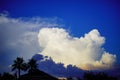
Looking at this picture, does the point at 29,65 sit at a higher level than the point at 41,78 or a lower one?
higher

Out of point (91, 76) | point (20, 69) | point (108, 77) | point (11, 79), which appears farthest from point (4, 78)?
point (108, 77)

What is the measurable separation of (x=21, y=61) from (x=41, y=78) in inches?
822

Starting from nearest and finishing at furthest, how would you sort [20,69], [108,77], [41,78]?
1. [41,78]
2. [20,69]
3. [108,77]

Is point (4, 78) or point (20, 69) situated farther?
point (4, 78)

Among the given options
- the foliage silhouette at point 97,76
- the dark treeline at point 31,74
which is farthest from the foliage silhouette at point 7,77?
the foliage silhouette at point 97,76

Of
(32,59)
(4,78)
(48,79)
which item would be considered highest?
(32,59)

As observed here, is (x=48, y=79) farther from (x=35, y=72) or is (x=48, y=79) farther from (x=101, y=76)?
(x=101, y=76)

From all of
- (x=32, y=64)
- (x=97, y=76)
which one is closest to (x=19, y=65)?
(x=32, y=64)

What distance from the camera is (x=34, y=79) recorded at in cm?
5956

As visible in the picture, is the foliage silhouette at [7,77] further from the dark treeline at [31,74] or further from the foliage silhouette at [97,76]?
the foliage silhouette at [97,76]

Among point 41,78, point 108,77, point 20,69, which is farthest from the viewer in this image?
point 108,77

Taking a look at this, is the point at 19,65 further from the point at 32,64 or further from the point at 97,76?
the point at 97,76

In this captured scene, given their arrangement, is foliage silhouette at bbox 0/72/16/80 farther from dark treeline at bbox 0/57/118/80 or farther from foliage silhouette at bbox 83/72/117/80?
foliage silhouette at bbox 83/72/117/80

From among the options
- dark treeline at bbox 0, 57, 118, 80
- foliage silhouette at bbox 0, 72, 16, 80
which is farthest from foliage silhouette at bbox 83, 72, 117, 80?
foliage silhouette at bbox 0, 72, 16, 80
